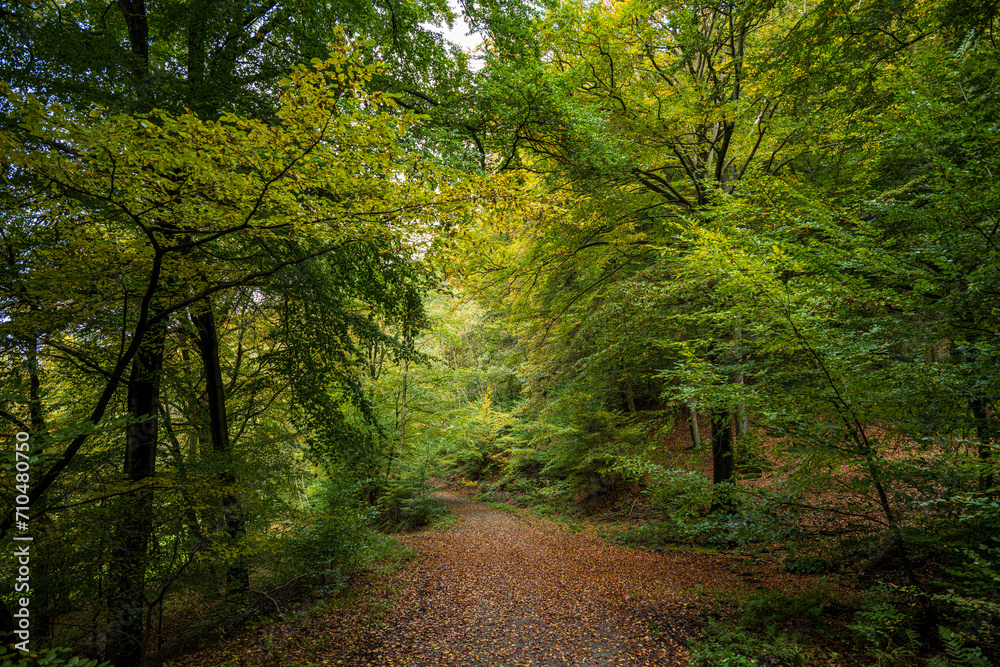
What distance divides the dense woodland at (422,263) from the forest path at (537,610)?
2.84 feet

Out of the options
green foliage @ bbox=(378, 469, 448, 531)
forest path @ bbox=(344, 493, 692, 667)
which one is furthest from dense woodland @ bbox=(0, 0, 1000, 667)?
green foliage @ bbox=(378, 469, 448, 531)

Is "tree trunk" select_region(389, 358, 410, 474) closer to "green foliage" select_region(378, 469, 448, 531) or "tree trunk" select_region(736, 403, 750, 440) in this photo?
"green foliage" select_region(378, 469, 448, 531)

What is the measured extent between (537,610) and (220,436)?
649 cm

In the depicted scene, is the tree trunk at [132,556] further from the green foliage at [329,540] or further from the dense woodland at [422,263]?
the green foliage at [329,540]

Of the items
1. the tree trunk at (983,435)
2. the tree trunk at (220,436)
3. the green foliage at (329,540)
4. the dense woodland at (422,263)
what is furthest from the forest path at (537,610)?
the tree trunk at (983,435)

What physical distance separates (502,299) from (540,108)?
531 cm

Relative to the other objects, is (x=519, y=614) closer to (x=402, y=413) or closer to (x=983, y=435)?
(x=983, y=435)

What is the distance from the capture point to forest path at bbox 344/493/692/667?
4898mm

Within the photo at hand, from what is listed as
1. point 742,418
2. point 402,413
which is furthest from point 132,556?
point 742,418

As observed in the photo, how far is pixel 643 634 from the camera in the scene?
5.09m

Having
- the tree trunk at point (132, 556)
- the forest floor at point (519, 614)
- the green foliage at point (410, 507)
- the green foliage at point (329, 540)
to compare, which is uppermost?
the tree trunk at point (132, 556)

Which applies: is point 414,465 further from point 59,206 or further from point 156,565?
point 59,206

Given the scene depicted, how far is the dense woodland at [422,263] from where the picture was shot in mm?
3125

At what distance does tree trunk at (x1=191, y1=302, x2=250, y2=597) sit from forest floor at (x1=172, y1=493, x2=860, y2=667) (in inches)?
32.8
